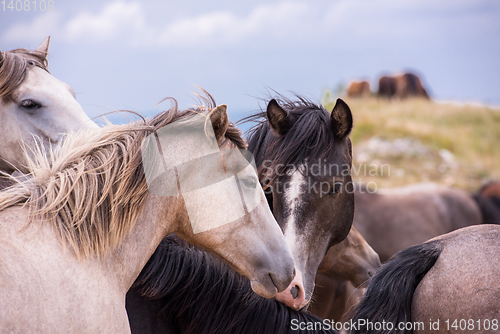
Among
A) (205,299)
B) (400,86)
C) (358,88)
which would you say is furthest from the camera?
(358,88)

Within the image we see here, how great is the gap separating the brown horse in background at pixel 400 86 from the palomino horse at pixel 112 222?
80.7ft

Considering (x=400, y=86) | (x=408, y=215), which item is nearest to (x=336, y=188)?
(x=408, y=215)

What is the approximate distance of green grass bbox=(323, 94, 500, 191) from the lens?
12.5m

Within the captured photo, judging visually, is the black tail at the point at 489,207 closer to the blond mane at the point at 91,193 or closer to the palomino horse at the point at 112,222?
the palomino horse at the point at 112,222

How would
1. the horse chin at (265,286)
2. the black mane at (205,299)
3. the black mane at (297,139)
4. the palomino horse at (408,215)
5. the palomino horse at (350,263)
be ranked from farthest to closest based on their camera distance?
the palomino horse at (408,215)
the palomino horse at (350,263)
the black mane at (297,139)
the black mane at (205,299)
the horse chin at (265,286)

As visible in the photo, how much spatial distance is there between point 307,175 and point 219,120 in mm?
997

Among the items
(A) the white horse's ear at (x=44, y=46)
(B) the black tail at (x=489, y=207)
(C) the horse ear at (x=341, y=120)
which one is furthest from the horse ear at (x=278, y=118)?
(B) the black tail at (x=489, y=207)

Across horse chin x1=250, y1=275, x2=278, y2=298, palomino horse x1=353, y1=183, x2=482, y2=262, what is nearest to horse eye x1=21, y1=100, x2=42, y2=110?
horse chin x1=250, y1=275, x2=278, y2=298

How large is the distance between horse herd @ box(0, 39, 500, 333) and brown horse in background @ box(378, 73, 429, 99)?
77.9ft

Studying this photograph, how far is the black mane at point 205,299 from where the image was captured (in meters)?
2.18

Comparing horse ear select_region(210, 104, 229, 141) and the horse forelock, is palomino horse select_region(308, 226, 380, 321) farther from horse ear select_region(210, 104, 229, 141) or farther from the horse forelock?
the horse forelock

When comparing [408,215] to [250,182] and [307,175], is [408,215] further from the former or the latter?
[250,182]

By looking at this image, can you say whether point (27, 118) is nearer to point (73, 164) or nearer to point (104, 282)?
point (73, 164)

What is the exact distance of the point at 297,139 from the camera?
8.93 ft
